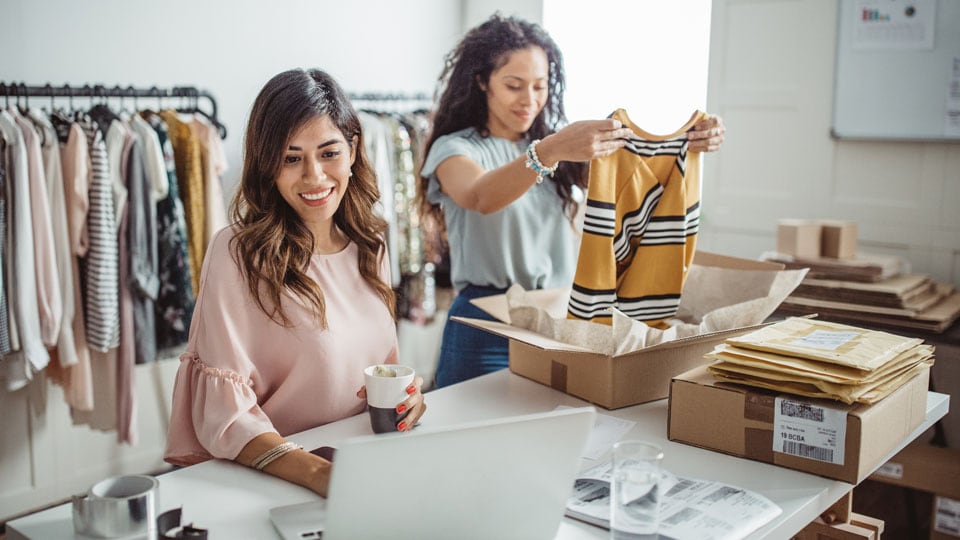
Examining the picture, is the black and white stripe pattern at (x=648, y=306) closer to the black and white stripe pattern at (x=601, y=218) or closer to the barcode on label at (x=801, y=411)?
the black and white stripe pattern at (x=601, y=218)

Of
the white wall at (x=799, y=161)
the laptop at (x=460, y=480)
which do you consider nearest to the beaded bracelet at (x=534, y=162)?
the laptop at (x=460, y=480)

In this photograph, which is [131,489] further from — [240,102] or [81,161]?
[240,102]

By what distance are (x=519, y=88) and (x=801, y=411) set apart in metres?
1.14

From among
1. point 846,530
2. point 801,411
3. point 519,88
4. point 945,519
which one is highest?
point 519,88

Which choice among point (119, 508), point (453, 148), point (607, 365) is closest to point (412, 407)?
point (607, 365)

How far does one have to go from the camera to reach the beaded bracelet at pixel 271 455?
142cm

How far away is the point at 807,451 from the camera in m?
1.46

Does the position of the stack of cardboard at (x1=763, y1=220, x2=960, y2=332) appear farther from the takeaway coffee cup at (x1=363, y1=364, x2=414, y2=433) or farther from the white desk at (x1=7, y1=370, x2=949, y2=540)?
the takeaway coffee cup at (x1=363, y1=364, x2=414, y2=433)

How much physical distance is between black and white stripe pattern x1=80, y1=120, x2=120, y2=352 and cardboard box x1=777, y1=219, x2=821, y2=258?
2.21 m

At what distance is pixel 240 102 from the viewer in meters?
3.66

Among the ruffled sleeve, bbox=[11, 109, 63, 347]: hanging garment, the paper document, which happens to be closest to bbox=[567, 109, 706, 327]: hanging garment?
the paper document

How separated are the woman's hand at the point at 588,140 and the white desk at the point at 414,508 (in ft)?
1.68

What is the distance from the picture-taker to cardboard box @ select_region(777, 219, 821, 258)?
301 centimetres

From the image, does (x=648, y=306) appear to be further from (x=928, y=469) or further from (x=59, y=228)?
(x=59, y=228)
